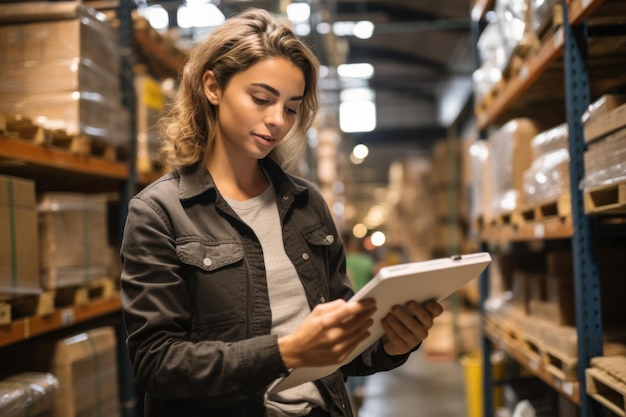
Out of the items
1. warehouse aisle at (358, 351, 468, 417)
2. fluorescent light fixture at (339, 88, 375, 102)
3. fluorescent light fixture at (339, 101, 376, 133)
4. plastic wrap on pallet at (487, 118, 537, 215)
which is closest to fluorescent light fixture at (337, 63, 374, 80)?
fluorescent light fixture at (339, 88, 375, 102)

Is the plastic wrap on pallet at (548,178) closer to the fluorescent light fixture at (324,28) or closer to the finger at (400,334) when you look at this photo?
the finger at (400,334)

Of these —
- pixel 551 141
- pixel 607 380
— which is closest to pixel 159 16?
pixel 551 141

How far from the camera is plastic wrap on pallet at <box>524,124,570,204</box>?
338 cm

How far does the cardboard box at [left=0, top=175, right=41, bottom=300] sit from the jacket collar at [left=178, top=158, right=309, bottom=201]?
154 centimetres

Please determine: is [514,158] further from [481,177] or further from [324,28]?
[324,28]

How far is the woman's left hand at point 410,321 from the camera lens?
5.86 feet

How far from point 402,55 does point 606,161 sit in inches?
580

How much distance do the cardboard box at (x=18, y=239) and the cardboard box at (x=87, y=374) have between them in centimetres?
44

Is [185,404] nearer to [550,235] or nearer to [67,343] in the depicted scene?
[67,343]

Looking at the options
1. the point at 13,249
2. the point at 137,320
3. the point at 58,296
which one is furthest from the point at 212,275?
the point at 58,296

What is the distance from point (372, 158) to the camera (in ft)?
85.0

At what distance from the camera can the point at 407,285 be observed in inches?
63.5

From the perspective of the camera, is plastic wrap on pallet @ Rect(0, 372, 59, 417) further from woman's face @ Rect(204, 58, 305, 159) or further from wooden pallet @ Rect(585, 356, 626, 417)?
wooden pallet @ Rect(585, 356, 626, 417)

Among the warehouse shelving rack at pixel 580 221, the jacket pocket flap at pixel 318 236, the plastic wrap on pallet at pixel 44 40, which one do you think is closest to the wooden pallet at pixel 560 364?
the warehouse shelving rack at pixel 580 221
